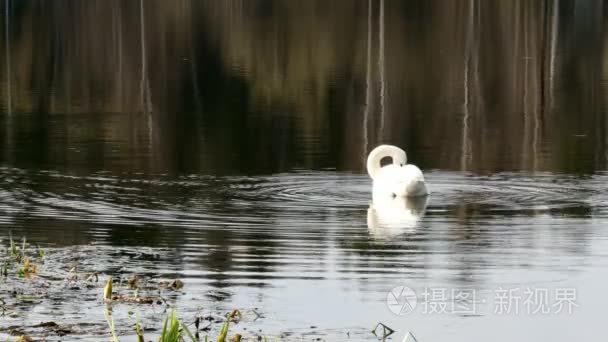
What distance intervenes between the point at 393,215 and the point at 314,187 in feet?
9.07

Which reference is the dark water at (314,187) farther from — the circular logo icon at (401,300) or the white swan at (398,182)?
the white swan at (398,182)

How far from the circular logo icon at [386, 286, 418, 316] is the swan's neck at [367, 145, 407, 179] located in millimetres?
7936

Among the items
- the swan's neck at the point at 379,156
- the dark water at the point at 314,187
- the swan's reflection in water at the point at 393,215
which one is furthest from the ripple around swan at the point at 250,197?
the swan's neck at the point at 379,156

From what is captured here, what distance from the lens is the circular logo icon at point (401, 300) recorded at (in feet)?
48.9

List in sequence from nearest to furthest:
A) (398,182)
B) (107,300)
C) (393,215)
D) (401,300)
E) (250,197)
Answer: (107,300)
(401,300)
(393,215)
(398,182)
(250,197)

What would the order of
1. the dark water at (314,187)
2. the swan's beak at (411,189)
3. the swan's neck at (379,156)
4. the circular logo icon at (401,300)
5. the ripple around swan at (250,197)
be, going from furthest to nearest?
the swan's neck at (379,156)
the swan's beak at (411,189)
the ripple around swan at (250,197)
the dark water at (314,187)
the circular logo icon at (401,300)

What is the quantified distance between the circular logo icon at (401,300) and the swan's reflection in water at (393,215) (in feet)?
11.9

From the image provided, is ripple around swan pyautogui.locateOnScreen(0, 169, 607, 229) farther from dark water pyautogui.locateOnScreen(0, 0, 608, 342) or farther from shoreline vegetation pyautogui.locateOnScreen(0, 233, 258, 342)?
shoreline vegetation pyautogui.locateOnScreen(0, 233, 258, 342)

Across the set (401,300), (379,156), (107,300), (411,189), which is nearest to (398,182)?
(411,189)

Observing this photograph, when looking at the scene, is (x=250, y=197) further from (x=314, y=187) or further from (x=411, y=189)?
(x=411, y=189)

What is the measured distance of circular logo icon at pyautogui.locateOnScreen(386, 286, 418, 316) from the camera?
14914 millimetres

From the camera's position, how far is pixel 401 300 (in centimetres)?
1533

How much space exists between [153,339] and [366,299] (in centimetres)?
285

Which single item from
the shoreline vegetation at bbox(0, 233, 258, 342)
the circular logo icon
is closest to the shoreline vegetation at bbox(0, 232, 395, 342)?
the shoreline vegetation at bbox(0, 233, 258, 342)
